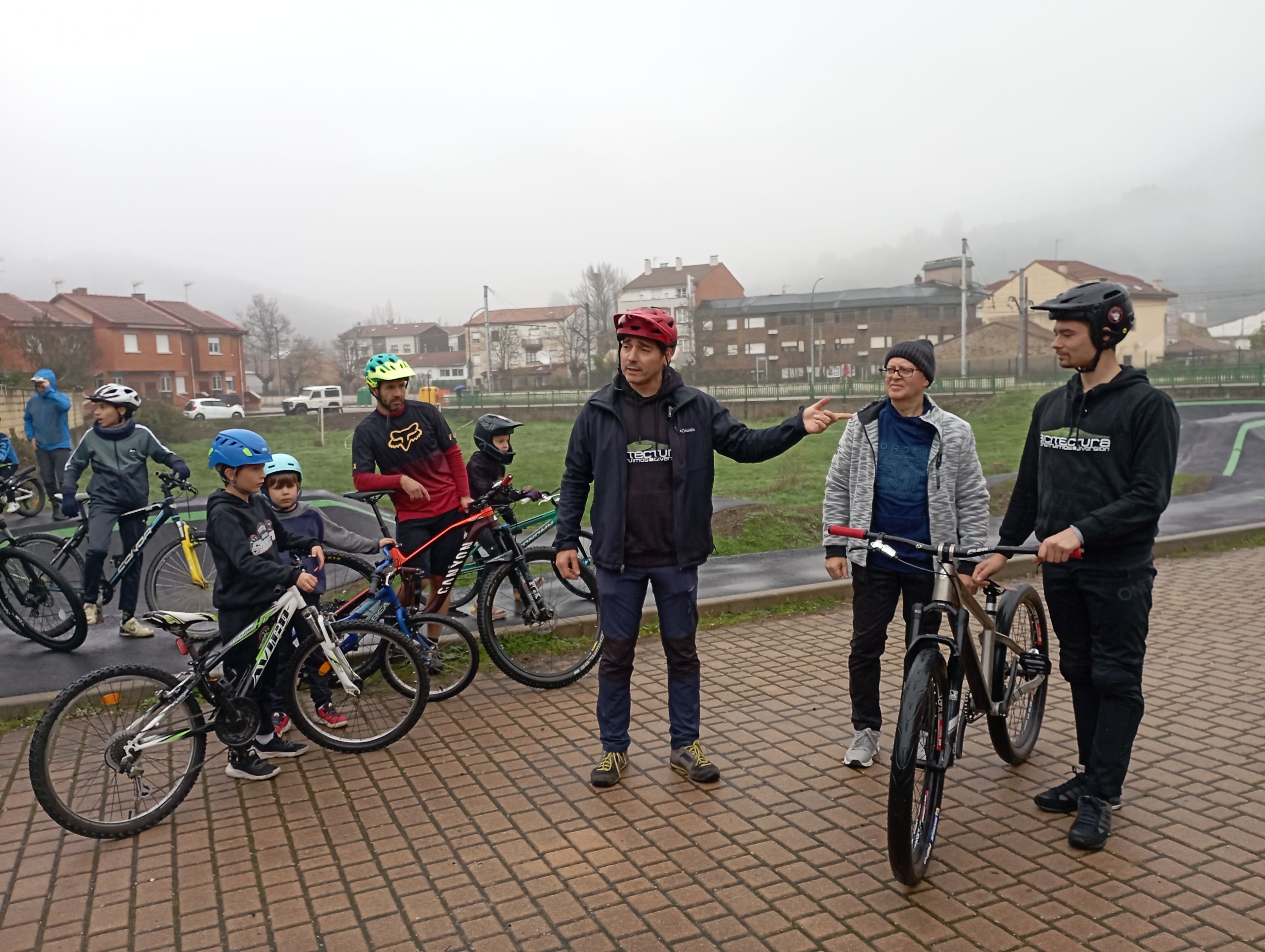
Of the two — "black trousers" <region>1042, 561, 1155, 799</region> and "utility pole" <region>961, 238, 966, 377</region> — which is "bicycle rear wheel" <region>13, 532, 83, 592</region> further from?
"utility pole" <region>961, 238, 966, 377</region>

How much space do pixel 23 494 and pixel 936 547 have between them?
10.4 meters

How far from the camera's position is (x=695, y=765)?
187 inches

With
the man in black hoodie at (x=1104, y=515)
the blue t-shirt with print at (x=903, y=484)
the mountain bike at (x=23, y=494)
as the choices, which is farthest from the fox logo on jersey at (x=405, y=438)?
the mountain bike at (x=23, y=494)

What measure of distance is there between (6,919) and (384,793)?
156cm

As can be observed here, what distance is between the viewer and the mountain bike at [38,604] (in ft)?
23.4

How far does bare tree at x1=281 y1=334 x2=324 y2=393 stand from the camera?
54719 mm

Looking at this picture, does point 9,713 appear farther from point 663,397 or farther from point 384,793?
point 663,397

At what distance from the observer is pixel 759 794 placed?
4.59 m

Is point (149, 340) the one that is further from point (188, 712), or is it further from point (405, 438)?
point (188, 712)

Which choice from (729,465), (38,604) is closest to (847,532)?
(38,604)

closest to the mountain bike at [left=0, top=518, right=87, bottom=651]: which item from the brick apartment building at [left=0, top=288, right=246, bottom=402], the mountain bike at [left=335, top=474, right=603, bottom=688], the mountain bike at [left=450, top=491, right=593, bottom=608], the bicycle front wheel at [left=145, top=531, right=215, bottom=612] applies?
the bicycle front wheel at [left=145, top=531, right=215, bottom=612]

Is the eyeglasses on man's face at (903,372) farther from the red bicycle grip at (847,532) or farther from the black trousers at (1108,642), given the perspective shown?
the black trousers at (1108,642)

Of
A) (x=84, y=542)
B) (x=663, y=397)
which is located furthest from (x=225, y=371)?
(x=663, y=397)

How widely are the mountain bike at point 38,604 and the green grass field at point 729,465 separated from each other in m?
5.36
